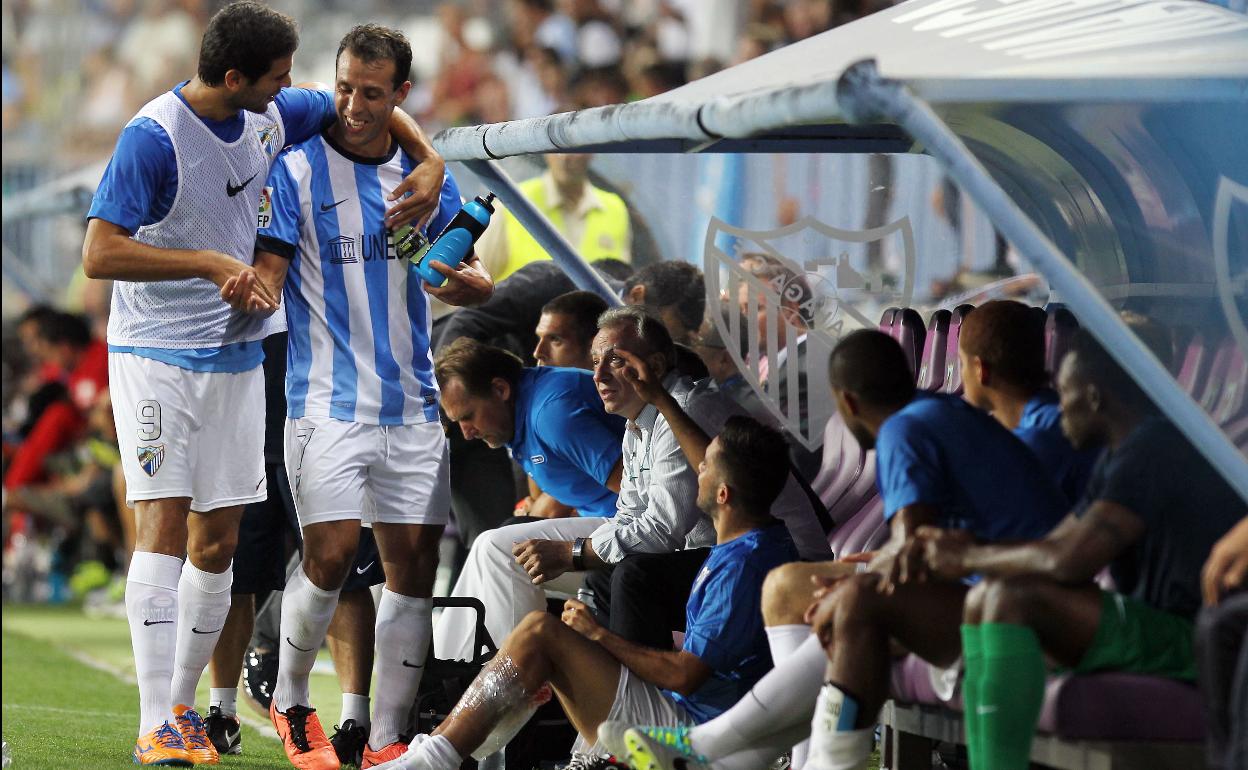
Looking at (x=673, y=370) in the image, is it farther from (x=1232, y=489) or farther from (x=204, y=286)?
(x=1232, y=489)

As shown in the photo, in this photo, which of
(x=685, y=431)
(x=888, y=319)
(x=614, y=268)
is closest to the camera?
(x=685, y=431)

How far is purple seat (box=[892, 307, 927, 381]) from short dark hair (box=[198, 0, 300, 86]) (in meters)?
1.87

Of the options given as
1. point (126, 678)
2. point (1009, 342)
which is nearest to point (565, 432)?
point (1009, 342)

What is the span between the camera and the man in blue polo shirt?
5.44 meters

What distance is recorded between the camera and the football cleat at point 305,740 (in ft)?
16.7

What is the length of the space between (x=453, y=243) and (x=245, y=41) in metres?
0.83

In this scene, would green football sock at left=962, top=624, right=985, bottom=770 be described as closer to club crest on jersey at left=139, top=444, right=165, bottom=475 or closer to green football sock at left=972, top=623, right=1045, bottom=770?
green football sock at left=972, top=623, right=1045, bottom=770

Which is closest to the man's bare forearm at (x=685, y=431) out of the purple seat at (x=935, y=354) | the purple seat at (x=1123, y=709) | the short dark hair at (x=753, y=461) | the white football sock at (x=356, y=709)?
the short dark hair at (x=753, y=461)

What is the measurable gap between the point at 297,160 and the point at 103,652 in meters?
4.19

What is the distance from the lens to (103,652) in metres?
8.58

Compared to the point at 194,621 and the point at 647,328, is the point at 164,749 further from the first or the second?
the point at 647,328

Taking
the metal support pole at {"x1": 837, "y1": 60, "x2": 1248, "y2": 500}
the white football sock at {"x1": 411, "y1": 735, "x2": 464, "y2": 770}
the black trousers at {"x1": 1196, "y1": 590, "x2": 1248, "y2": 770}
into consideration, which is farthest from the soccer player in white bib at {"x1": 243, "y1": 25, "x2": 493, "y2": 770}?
the black trousers at {"x1": 1196, "y1": 590, "x2": 1248, "y2": 770}

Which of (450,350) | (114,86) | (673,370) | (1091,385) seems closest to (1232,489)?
(1091,385)

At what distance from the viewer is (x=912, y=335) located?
521cm
